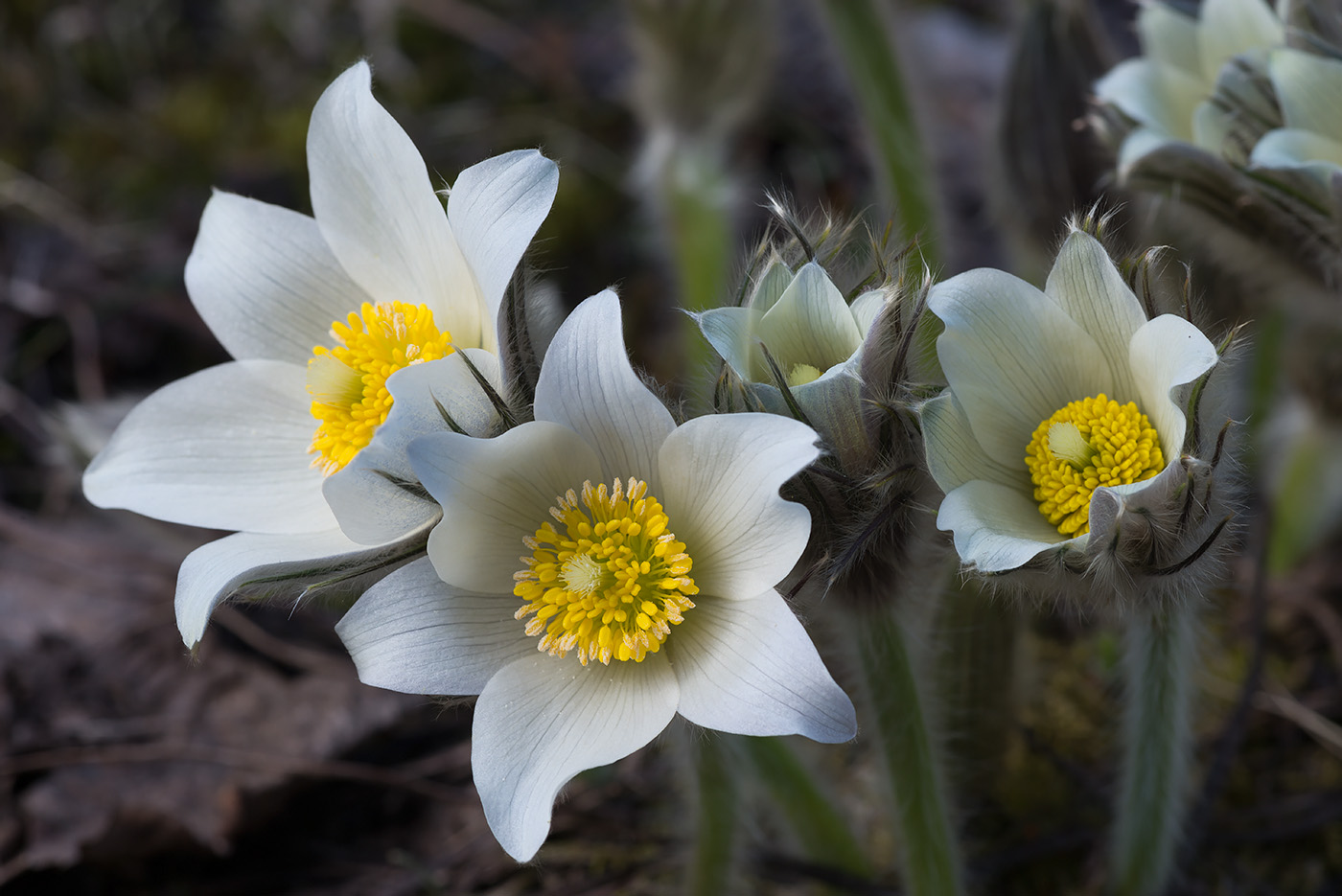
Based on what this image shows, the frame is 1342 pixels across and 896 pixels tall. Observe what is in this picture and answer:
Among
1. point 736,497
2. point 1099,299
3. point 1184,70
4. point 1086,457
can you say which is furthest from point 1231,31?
point 736,497

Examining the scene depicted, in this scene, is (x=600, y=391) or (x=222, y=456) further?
(x=222, y=456)

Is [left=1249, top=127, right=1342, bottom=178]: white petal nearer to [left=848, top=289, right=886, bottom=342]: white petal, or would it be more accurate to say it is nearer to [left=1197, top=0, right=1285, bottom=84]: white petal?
[left=1197, top=0, right=1285, bottom=84]: white petal

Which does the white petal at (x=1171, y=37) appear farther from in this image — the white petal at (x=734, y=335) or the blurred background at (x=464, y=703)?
the white petal at (x=734, y=335)

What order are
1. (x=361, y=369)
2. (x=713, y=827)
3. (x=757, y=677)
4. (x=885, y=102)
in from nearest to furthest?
1. (x=757, y=677)
2. (x=361, y=369)
3. (x=713, y=827)
4. (x=885, y=102)

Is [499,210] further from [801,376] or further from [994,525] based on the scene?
[994,525]

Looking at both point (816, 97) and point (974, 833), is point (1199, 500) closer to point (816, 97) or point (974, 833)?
point (974, 833)

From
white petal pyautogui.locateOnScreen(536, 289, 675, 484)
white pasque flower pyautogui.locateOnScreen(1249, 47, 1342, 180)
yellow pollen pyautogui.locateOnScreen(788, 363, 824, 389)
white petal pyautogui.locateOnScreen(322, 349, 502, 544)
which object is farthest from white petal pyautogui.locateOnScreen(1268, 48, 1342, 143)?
white petal pyautogui.locateOnScreen(322, 349, 502, 544)

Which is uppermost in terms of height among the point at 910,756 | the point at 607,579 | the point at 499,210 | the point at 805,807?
the point at 499,210
